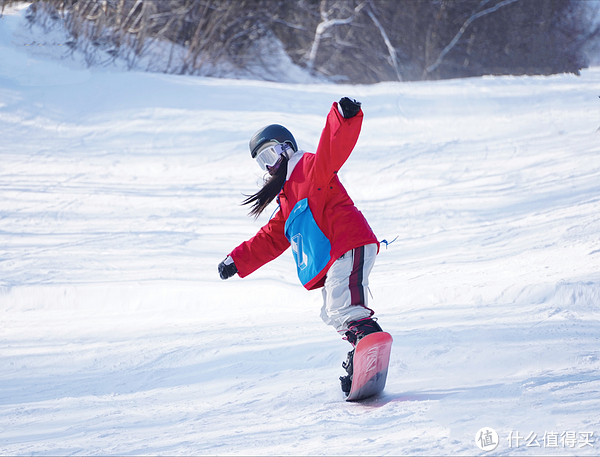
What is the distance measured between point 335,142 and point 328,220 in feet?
1.18

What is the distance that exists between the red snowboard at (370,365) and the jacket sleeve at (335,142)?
721 mm

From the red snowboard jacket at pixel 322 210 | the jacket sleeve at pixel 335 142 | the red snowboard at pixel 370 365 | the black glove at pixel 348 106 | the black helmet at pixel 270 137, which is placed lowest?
the red snowboard at pixel 370 365

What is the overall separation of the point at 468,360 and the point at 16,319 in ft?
10.6

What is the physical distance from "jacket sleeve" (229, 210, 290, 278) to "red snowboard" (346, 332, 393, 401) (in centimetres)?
72

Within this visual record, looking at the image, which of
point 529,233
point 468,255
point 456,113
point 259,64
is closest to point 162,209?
point 468,255

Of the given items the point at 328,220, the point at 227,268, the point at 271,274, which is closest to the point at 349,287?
the point at 328,220

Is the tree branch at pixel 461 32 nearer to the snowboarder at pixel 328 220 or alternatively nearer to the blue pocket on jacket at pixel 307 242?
the snowboarder at pixel 328 220

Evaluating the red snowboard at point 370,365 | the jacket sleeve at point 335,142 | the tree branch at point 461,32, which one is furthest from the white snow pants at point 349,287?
the tree branch at point 461,32

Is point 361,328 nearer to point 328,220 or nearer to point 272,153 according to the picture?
point 328,220

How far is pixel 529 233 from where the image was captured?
486 cm

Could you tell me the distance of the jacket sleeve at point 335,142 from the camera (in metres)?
2.26

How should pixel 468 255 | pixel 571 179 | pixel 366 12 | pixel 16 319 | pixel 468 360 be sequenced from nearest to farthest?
pixel 468 360
pixel 16 319
pixel 468 255
pixel 571 179
pixel 366 12

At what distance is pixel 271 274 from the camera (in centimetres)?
455

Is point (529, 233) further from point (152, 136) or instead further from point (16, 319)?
point (152, 136)
